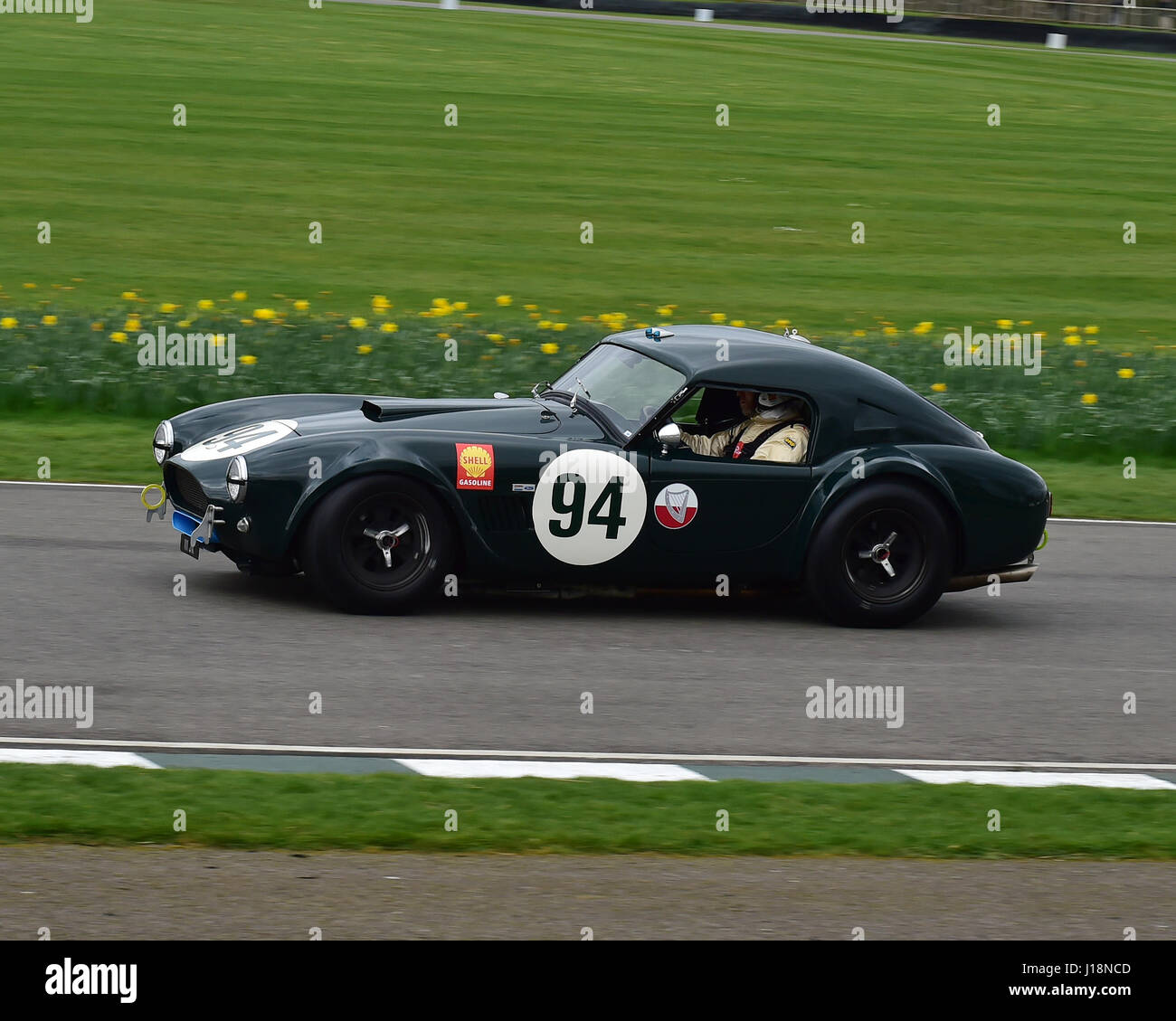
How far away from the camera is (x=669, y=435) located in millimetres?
9047

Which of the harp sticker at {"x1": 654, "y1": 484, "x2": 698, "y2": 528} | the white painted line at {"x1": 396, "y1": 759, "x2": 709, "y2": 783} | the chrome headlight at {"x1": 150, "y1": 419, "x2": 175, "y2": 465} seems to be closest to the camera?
the white painted line at {"x1": 396, "y1": 759, "x2": 709, "y2": 783}

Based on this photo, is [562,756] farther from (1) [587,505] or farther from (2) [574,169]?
(2) [574,169]

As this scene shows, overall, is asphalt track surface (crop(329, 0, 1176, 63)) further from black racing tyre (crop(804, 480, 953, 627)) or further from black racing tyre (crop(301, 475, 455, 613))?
black racing tyre (crop(301, 475, 455, 613))

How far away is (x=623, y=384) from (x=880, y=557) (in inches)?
61.3

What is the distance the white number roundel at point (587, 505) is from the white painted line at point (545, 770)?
210 centimetres

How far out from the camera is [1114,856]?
6.24m

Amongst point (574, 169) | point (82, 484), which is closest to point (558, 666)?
point (82, 484)

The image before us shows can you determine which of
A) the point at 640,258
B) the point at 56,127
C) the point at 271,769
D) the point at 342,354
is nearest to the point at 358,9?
the point at 56,127

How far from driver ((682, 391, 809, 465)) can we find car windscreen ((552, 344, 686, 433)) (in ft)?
0.85

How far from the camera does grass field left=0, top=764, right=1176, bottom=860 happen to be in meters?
6.02
